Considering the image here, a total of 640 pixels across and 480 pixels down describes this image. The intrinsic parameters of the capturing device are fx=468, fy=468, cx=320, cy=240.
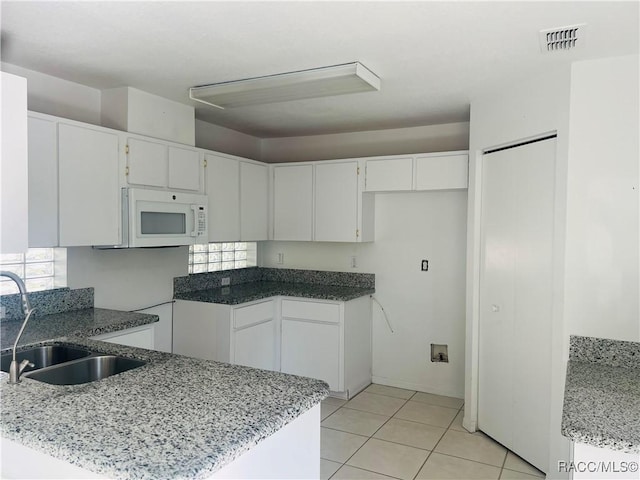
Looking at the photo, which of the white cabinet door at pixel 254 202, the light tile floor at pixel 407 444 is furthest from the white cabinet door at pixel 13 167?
the white cabinet door at pixel 254 202

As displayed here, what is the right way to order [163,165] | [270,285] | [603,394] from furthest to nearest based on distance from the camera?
[270,285] → [163,165] → [603,394]

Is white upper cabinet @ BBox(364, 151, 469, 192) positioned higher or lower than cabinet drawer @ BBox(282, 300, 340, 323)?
higher

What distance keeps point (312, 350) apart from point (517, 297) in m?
1.84

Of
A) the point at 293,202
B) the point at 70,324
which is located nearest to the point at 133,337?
the point at 70,324

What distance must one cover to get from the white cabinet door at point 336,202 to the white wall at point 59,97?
197 cm

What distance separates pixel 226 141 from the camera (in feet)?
14.9

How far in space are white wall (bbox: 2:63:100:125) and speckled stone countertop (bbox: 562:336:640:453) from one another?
3.21 m

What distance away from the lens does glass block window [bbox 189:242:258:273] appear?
13.8ft

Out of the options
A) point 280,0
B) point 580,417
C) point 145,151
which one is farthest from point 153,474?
point 145,151

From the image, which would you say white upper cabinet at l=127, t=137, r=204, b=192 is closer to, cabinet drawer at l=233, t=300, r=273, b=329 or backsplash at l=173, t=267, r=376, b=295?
backsplash at l=173, t=267, r=376, b=295

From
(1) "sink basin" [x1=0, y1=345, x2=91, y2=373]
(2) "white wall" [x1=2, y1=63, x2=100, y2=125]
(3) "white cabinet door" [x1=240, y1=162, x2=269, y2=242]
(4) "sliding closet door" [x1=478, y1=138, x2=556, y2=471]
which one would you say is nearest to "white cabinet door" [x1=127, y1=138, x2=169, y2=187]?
(2) "white wall" [x1=2, y1=63, x2=100, y2=125]

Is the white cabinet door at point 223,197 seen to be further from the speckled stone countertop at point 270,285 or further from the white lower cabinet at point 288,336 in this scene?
the white lower cabinet at point 288,336

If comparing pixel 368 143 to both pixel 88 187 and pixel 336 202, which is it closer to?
pixel 336 202

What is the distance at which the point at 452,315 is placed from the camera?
13.7 feet
